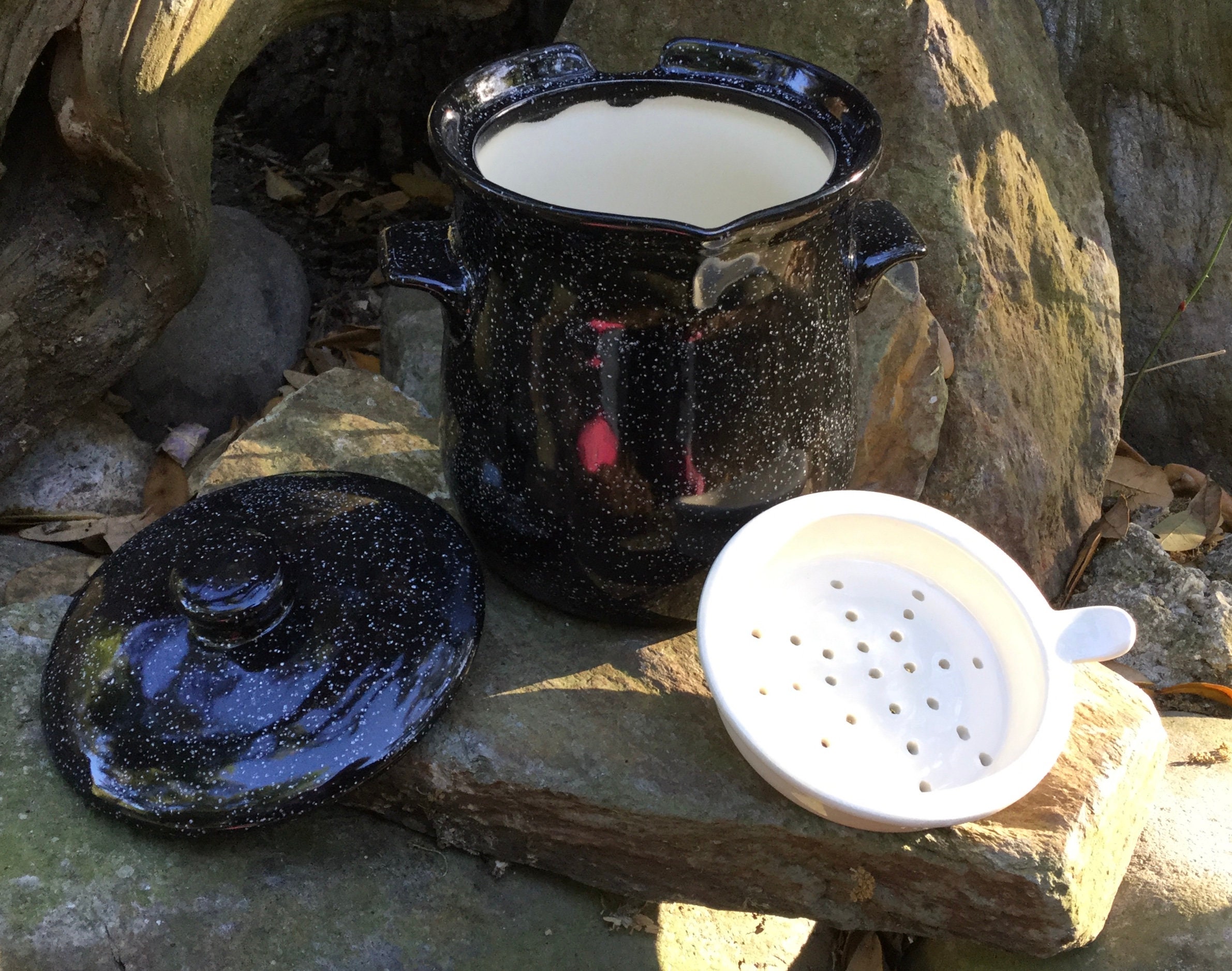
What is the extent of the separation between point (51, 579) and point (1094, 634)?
1834 millimetres

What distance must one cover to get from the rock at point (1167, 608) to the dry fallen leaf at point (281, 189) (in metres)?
2.35

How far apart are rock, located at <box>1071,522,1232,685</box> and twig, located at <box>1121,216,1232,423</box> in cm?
51

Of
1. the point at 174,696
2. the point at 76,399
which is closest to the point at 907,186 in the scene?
the point at 174,696

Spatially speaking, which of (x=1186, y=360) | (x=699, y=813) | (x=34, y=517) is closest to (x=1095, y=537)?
(x=1186, y=360)

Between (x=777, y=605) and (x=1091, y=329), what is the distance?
128cm

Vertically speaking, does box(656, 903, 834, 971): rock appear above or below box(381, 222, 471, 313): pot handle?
below

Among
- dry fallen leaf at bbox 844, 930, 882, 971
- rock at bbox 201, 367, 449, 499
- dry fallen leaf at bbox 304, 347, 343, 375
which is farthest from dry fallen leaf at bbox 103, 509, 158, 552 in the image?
dry fallen leaf at bbox 844, 930, 882, 971

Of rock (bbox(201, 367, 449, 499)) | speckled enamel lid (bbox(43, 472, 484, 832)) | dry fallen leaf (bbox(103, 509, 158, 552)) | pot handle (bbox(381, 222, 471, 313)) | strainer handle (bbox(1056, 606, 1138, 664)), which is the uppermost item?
pot handle (bbox(381, 222, 471, 313))

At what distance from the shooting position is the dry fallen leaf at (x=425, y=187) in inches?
120

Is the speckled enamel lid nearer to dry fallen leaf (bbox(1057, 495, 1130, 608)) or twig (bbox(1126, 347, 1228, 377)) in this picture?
dry fallen leaf (bbox(1057, 495, 1130, 608))

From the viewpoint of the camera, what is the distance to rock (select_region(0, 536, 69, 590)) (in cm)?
206

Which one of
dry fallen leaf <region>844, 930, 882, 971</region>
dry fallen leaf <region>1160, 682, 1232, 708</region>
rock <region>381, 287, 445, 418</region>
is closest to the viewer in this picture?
dry fallen leaf <region>844, 930, 882, 971</region>

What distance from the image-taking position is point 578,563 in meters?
1.43

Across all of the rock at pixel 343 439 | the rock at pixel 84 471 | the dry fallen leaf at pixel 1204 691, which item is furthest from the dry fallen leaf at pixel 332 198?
the dry fallen leaf at pixel 1204 691
